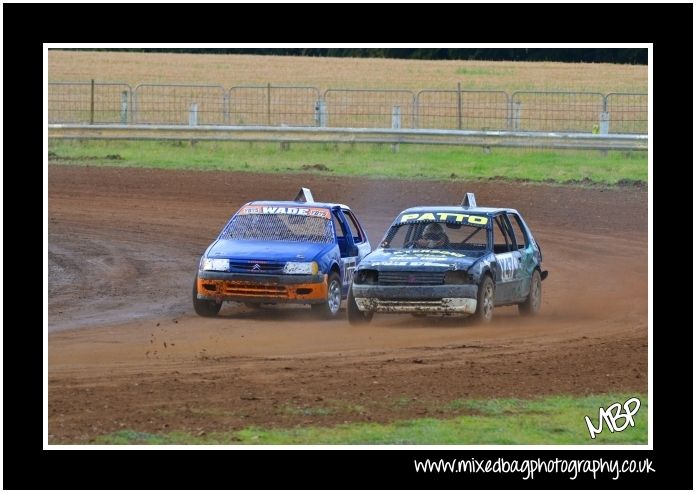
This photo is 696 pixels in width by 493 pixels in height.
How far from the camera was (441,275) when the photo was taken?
15.1 metres

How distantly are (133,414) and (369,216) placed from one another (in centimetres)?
1516

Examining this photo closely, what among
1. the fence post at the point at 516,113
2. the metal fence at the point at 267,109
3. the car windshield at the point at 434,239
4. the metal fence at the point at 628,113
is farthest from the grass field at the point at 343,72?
the car windshield at the point at 434,239

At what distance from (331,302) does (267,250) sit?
40.6 inches

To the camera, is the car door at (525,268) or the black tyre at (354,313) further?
A: the car door at (525,268)

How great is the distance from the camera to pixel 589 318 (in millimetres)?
16078

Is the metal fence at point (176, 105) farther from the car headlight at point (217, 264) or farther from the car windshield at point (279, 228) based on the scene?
the car headlight at point (217, 264)

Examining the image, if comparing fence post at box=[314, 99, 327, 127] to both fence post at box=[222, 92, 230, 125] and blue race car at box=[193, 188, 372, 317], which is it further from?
blue race car at box=[193, 188, 372, 317]

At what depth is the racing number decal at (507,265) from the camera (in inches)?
629

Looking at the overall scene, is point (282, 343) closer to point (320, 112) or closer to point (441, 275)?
point (441, 275)

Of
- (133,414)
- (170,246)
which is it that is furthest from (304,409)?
(170,246)

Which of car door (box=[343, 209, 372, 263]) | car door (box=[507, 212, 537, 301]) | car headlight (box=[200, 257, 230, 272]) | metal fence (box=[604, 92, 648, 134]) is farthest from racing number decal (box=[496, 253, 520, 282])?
metal fence (box=[604, 92, 648, 134])

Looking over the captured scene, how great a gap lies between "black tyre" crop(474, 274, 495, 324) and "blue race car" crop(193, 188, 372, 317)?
1994 mm

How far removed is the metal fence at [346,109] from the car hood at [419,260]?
1883 centimetres

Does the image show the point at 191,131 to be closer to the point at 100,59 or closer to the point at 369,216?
the point at 369,216
